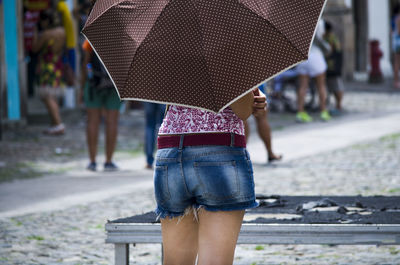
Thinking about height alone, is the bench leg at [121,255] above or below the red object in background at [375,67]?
above

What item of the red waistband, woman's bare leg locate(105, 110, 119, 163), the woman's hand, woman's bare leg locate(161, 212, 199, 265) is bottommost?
woman's bare leg locate(105, 110, 119, 163)

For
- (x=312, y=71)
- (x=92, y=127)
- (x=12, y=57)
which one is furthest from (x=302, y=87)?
(x=92, y=127)

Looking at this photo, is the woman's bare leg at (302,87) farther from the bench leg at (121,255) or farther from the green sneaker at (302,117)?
the bench leg at (121,255)

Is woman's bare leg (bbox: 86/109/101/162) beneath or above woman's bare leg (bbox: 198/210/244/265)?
beneath

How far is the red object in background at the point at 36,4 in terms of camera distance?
14.1 meters

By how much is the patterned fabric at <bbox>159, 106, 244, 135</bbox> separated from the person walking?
557 centimetres

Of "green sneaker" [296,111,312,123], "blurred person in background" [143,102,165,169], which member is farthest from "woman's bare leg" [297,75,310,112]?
"blurred person in background" [143,102,165,169]

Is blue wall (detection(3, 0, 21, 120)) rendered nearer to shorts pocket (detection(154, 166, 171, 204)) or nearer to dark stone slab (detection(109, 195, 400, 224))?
dark stone slab (detection(109, 195, 400, 224))

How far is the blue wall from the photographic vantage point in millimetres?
13523

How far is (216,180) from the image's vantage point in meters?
2.98

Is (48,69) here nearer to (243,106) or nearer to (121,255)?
(121,255)

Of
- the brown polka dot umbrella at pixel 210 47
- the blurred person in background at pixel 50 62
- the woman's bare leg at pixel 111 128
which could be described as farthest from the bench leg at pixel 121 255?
the blurred person in background at pixel 50 62

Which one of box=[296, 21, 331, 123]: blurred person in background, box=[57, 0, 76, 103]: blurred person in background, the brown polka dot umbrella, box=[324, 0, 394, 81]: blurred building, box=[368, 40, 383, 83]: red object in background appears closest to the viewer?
the brown polka dot umbrella

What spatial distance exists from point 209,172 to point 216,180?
4 centimetres
